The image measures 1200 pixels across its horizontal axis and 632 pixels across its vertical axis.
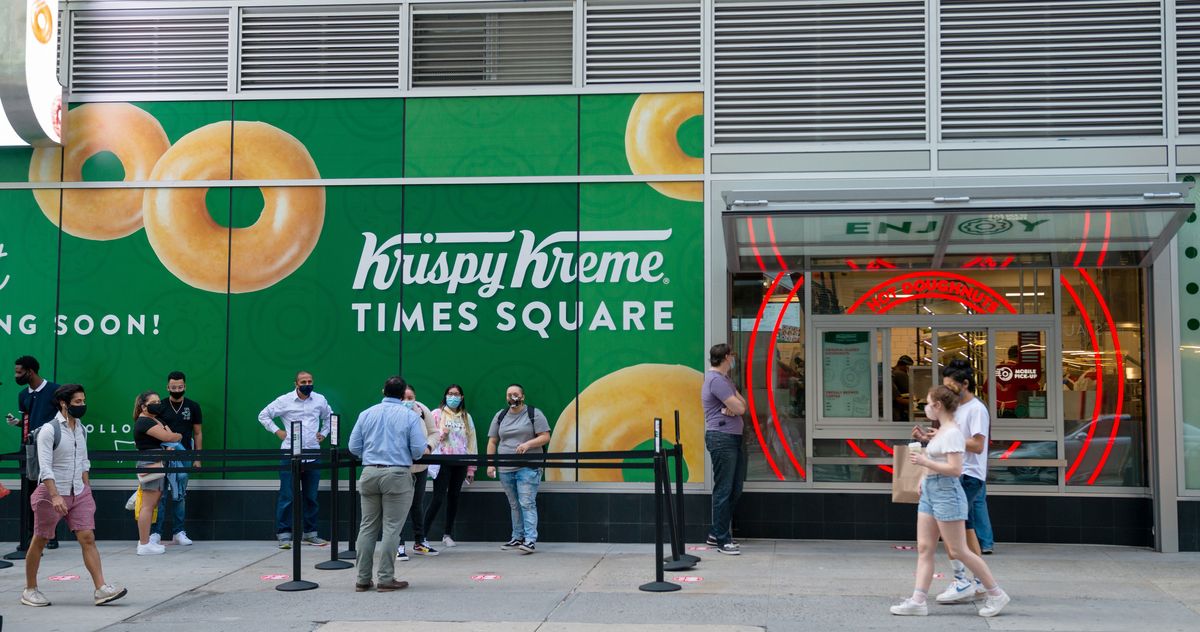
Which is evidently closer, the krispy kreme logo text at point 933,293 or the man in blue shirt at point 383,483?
the man in blue shirt at point 383,483

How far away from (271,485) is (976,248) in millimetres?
7479

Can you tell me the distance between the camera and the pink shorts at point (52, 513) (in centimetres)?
862

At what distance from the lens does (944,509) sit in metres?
7.93

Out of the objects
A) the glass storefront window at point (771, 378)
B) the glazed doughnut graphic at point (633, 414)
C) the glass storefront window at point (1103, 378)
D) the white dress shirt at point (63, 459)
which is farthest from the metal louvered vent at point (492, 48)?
the glass storefront window at point (1103, 378)

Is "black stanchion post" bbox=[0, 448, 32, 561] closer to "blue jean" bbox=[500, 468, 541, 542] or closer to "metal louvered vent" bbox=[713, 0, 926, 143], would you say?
"blue jean" bbox=[500, 468, 541, 542]

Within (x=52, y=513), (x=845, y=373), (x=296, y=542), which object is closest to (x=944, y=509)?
(x=845, y=373)

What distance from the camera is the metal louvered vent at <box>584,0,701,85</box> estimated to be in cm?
1177

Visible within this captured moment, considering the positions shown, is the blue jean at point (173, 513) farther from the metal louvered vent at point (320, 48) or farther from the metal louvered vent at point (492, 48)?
the metal louvered vent at point (492, 48)

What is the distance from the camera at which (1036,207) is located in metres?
9.91

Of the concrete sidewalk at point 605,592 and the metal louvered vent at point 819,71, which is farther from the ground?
the metal louvered vent at point 819,71

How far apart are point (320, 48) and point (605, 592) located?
666 centimetres

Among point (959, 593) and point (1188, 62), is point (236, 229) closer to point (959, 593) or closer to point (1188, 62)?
point (959, 593)

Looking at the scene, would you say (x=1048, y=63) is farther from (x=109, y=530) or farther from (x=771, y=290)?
(x=109, y=530)

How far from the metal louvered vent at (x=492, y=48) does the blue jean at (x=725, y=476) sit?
412 cm
